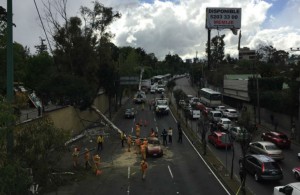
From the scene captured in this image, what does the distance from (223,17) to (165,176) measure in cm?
6617

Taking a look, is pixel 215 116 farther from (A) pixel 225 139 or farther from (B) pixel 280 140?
(A) pixel 225 139

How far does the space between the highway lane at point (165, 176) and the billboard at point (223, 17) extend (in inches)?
2157

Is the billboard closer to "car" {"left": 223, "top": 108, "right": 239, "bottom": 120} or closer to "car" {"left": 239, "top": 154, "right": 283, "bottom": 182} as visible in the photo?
"car" {"left": 223, "top": 108, "right": 239, "bottom": 120}

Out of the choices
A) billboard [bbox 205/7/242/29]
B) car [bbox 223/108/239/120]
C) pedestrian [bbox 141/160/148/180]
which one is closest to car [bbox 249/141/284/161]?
pedestrian [bbox 141/160/148/180]

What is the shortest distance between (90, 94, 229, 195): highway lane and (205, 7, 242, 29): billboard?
54785 millimetres

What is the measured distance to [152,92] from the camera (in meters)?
116

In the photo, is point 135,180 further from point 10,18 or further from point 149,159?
point 10,18

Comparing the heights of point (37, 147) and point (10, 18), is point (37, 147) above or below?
below

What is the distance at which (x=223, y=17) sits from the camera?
87062mm

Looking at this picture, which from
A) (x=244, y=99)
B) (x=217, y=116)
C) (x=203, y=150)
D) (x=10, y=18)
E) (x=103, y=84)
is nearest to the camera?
(x=10, y=18)

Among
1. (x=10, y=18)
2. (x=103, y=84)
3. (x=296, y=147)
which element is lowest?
(x=296, y=147)

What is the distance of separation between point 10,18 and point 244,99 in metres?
60.0

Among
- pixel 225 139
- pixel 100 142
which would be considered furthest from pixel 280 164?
pixel 100 142

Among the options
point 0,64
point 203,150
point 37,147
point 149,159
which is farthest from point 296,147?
point 37,147
